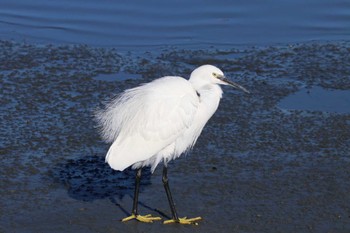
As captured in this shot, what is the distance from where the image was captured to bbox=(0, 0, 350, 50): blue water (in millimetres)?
10969

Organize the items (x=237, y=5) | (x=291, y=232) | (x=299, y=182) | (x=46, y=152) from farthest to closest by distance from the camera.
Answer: (x=237, y=5) < (x=46, y=152) < (x=299, y=182) < (x=291, y=232)

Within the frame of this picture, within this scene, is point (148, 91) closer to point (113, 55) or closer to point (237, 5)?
point (113, 55)

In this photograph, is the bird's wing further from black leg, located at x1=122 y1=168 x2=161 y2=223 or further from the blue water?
the blue water

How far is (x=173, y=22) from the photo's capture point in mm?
11508

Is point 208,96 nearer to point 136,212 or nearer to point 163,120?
point 163,120

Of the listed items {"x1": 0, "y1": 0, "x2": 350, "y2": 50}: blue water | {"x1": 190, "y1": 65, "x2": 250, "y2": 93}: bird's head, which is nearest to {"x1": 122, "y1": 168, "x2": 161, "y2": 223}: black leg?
{"x1": 190, "y1": 65, "x2": 250, "y2": 93}: bird's head

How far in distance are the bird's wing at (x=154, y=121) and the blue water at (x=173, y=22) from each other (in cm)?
433

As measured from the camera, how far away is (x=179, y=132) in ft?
21.2

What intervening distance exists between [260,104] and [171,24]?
2990mm

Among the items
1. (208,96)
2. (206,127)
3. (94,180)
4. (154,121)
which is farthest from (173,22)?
(154,121)

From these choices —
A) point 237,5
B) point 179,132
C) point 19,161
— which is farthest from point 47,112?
point 237,5

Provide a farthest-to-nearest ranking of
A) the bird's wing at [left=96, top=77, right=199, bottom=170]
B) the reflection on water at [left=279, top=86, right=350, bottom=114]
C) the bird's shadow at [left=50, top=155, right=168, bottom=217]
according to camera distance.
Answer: the reflection on water at [left=279, top=86, right=350, bottom=114] < the bird's shadow at [left=50, top=155, right=168, bottom=217] < the bird's wing at [left=96, top=77, right=199, bottom=170]

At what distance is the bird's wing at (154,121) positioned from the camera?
6.40 meters

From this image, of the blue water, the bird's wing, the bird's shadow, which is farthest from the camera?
the blue water
